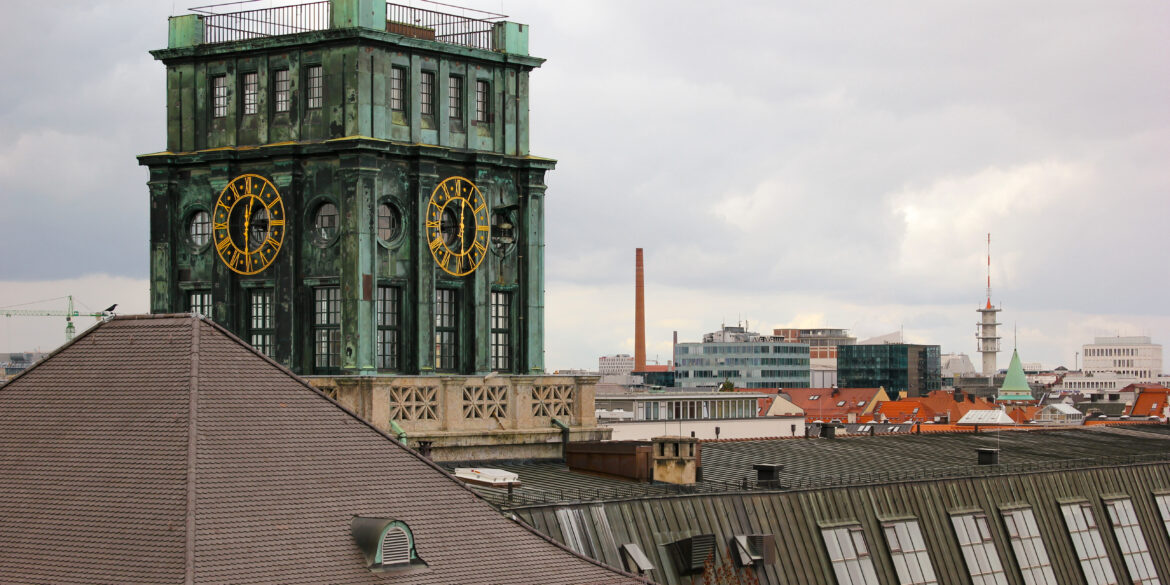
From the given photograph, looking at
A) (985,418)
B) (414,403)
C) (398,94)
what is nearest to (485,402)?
(414,403)

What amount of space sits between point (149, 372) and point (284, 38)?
17.4 meters

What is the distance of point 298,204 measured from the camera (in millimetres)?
45906

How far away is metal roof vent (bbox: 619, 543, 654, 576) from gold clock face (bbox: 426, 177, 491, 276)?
11709mm

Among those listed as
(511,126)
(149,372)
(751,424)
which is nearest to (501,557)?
(149,372)

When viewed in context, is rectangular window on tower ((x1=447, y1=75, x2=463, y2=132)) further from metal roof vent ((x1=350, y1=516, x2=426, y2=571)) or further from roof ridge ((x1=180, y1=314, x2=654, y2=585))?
metal roof vent ((x1=350, y1=516, x2=426, y2=571))

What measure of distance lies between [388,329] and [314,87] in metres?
7.28

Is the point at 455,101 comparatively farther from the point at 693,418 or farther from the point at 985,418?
the point at 985,418

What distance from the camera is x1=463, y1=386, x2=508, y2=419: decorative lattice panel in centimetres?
4662

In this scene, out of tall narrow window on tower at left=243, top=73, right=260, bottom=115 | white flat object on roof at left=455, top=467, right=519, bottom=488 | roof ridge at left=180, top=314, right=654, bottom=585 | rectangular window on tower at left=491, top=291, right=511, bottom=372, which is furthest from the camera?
rectangular window on tower at left=491, top=291, right=511, bottom=372

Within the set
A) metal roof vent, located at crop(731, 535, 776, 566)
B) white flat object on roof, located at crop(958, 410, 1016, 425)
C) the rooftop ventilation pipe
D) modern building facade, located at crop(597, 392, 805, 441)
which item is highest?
the rooftop ventilation pipe

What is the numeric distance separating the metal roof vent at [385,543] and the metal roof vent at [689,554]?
37.9ft

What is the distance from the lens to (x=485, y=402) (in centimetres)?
4709

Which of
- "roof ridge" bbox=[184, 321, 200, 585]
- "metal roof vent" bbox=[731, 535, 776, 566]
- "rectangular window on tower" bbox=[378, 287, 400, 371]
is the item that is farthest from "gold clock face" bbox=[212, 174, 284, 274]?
"metal roof vent" bbox=[731, 535, 776, 566]

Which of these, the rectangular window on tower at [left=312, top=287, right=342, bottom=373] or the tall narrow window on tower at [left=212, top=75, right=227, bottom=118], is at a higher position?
the tall narrow window on tower at [left=212, top=75, right=227, bottom=118]
